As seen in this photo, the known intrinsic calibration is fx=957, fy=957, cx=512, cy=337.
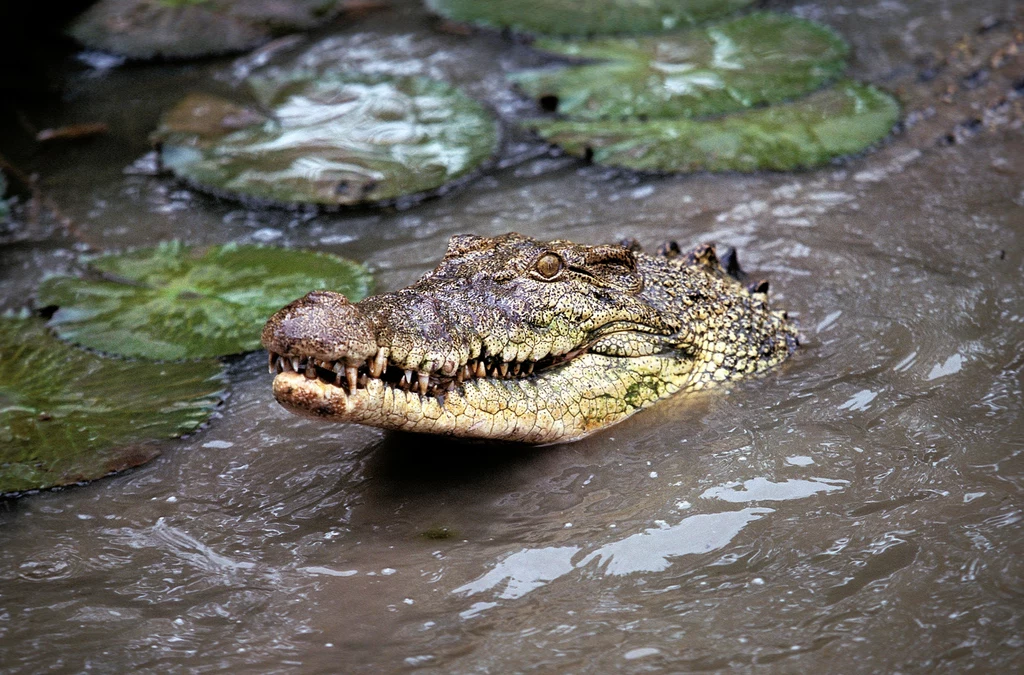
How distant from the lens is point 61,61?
22.3ft

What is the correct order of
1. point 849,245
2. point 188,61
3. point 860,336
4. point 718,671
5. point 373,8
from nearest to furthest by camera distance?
point 718,671
point 860,336
point 849,245
point 188,61
point 373,8

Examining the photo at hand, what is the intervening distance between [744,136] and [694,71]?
2.82 ft

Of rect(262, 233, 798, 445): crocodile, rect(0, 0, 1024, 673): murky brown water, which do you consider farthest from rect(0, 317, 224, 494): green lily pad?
rect(262, 233, 798, 445): crocodile

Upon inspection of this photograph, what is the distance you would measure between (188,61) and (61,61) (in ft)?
3.08

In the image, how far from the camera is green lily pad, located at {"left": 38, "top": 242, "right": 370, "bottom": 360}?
3.84m

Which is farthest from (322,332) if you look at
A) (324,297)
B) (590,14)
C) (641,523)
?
(590,14)

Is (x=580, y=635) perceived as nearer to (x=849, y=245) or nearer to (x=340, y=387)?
(x=340, y=387)

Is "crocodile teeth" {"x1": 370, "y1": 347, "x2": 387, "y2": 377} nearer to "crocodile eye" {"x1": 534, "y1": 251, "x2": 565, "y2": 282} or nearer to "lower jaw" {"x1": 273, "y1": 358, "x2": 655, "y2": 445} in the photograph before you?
"lower jaw" {"x1": 273, "y1": 358, "x2": 655, "y2": 445}

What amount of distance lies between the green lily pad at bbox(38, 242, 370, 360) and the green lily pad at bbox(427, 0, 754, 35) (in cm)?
295

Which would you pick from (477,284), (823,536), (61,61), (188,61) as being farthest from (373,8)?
(823,536)

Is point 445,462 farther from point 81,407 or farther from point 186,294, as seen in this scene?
point 186,294

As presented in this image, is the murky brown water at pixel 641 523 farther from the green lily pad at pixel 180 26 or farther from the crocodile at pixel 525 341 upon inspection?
the green lily pad at pixel 180 26

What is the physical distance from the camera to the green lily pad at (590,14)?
21.2ft

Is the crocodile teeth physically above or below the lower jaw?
above
